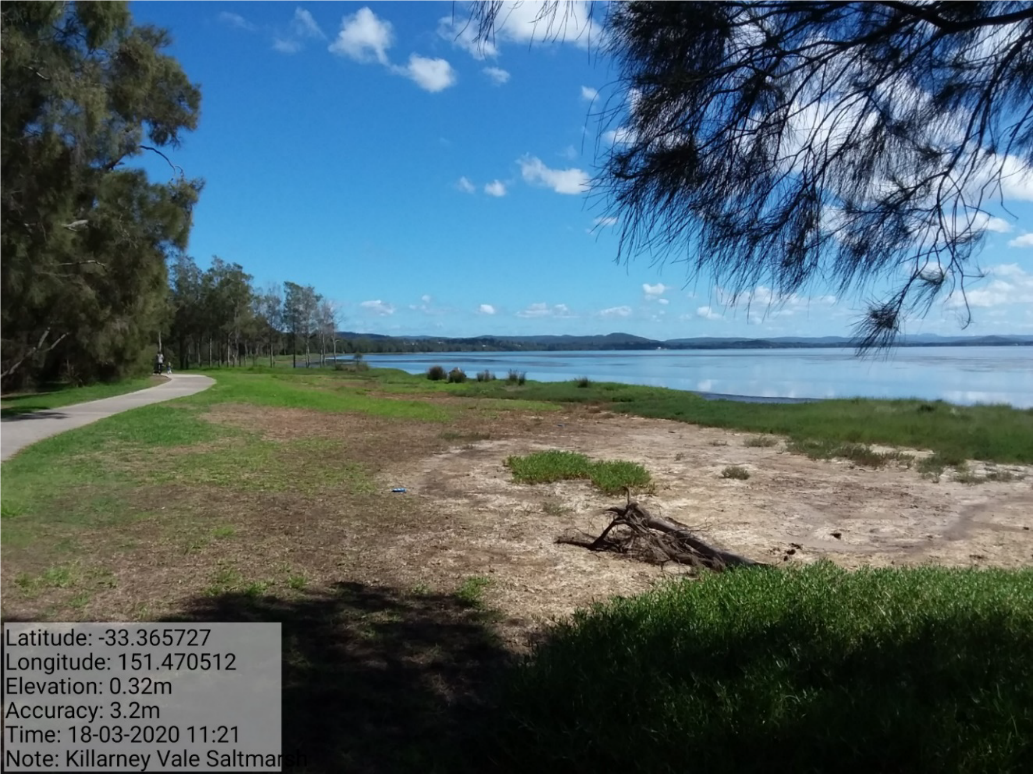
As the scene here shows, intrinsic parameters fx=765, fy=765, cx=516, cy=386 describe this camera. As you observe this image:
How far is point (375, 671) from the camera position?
3.94 m

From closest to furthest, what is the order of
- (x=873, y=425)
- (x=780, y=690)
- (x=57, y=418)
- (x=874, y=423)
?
(x=780, y=690), (x=57, y=418), (x=873, y=425), (x=874, y=423)

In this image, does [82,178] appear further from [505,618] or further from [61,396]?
[505,618]

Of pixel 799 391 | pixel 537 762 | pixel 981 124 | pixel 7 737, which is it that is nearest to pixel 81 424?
pixel 7 737

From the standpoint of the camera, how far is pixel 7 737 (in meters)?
3.08

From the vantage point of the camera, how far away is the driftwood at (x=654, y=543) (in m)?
6.48

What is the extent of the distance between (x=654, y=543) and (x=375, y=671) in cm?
346

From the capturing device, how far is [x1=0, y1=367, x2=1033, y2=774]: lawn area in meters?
2.79

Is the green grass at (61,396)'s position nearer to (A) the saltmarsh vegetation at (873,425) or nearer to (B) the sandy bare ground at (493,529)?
(B) the sandy bare ground at (493,529)

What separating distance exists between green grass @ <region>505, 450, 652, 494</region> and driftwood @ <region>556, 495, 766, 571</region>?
262cm

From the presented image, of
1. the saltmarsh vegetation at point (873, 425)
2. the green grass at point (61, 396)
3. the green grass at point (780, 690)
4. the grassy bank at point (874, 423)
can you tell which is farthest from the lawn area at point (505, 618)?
the green grass at point (61, 396)

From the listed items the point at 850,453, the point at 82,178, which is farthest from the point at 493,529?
the point at 82,178

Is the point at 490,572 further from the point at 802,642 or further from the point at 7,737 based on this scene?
the point at 7,737

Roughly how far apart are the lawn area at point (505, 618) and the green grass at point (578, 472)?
0.07 meters

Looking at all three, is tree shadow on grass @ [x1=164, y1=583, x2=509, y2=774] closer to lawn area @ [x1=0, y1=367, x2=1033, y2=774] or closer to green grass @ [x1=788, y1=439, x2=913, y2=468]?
lawn area @ [x1=0, y1=367, x2=1033, y2=774]
